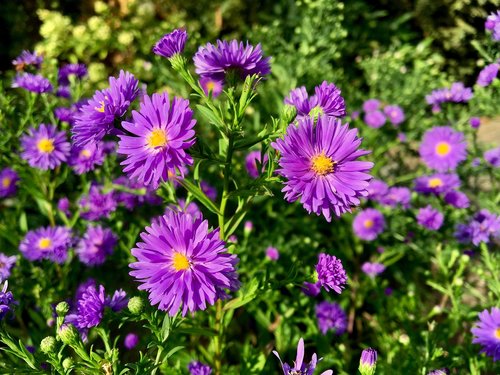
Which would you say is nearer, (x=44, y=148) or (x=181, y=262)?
(x=181, y=262)

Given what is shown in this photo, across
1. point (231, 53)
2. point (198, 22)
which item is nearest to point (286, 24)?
point (198, 22)

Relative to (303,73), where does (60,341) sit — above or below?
below

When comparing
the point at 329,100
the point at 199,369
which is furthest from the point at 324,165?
the point at 199,369

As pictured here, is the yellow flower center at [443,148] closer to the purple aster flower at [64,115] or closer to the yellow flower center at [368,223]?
the yellow flower center at [368,223]

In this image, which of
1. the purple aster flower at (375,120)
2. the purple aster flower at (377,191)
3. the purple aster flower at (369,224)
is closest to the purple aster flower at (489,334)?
the purple aster flower at (369,224)

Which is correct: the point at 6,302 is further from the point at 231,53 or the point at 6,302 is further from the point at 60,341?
the point at 231,53

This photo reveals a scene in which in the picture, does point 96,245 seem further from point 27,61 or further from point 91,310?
point 27,61
